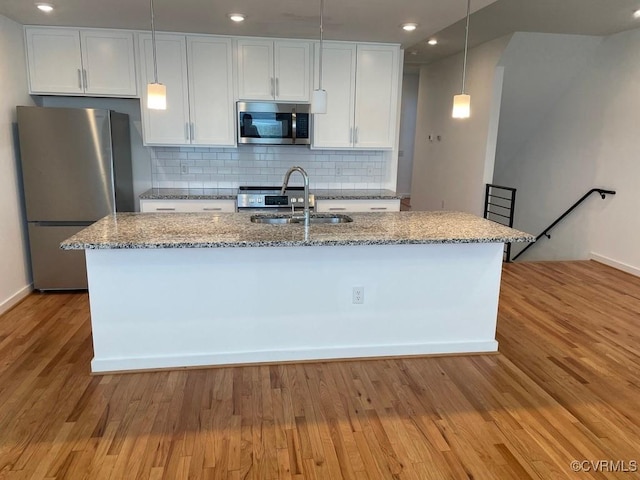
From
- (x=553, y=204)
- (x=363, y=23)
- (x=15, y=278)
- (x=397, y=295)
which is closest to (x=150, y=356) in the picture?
(x=397, y=295)

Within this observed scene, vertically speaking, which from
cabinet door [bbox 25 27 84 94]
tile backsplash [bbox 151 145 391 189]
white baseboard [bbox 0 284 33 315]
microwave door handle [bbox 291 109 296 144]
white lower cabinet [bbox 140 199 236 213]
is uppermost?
cabinet door [bbox 25 27 84 94]

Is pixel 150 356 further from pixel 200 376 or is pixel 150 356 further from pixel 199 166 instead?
pixel 199 166

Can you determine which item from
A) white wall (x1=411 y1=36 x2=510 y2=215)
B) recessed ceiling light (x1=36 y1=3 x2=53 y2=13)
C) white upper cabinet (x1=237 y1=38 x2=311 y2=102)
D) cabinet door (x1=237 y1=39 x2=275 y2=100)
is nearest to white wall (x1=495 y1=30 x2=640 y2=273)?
white wall (x1=411 y1=36 x2=510 y2=215)

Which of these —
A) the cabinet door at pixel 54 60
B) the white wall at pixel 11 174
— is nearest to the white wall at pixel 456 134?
the cabinet door at pixel 54 60

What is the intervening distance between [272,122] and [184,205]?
119 cm

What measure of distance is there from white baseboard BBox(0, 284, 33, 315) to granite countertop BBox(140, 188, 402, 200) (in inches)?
52.0

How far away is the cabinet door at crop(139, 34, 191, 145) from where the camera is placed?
14.2ft

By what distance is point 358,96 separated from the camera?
4.69 m

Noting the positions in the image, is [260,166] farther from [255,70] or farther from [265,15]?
[265,15]

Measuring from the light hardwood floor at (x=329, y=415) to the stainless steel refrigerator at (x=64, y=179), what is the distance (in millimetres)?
899

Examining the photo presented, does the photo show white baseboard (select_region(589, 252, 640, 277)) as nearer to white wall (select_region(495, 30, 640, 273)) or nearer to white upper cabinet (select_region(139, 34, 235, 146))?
white wall (select_region(495, 30, 640, 273))

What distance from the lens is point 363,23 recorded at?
3918 mm

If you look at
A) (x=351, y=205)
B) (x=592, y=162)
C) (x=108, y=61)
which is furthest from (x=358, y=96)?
(x=592, y=162)

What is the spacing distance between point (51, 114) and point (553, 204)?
19.9ft
